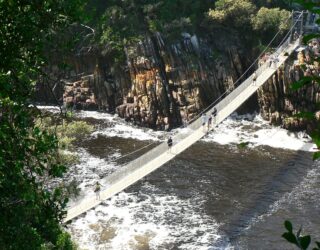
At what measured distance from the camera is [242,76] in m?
30.9

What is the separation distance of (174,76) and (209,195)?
1169 centimetres

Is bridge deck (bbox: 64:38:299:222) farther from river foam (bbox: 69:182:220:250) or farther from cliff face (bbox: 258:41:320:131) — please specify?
cliff face (bbox: 258:41:320:131)

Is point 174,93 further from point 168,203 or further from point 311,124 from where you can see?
point 168,203

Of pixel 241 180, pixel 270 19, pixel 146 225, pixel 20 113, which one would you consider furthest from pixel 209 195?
pixel 20 113

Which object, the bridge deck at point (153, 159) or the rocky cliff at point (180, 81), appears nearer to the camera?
the bridge deck at point (153, 159)

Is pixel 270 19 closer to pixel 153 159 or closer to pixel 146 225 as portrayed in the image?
pixel 153 159

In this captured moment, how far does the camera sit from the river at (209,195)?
1845cm

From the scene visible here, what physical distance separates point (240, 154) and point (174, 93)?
→ 7.35 metres

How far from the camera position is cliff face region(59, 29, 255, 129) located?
30.6 meters

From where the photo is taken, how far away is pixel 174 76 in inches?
1228

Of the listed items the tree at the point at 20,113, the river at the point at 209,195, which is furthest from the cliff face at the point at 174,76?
the tree at the point at 20,113

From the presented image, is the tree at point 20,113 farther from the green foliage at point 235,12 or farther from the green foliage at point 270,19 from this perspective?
the green foliage at point 235,12

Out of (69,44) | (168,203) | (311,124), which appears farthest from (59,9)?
(311,124)

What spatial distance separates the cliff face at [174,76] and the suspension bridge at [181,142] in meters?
1.37
